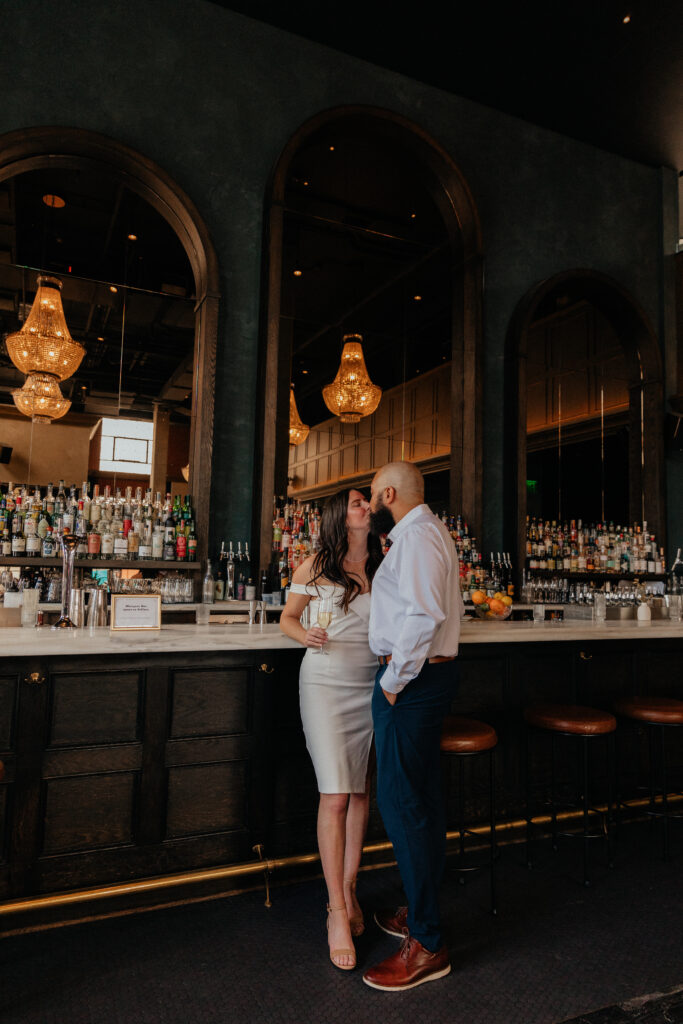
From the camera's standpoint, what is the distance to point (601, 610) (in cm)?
442

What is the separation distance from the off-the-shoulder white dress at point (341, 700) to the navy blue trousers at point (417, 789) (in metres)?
0.19

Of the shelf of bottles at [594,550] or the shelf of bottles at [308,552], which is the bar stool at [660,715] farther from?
the shelf of bottles at [594,550]

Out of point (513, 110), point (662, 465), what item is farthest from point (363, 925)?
point (513, 110)

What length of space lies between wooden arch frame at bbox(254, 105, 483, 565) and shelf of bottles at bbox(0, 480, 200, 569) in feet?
3.15

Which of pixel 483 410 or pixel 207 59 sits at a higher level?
pixel 207 59

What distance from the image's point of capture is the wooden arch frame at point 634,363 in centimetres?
651

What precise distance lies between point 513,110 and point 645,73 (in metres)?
1.20

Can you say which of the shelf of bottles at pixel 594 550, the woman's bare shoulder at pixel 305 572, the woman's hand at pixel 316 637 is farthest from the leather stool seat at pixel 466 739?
the shelf of bottles at pixel 594 550

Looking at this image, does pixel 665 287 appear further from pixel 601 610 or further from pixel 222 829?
pixel 222 829

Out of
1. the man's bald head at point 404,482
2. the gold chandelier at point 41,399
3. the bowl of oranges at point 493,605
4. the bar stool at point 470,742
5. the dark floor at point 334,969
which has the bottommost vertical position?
the dark floor at point 334,969

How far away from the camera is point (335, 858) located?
2480 millimetres

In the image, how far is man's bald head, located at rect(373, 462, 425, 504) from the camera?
252 centimetres

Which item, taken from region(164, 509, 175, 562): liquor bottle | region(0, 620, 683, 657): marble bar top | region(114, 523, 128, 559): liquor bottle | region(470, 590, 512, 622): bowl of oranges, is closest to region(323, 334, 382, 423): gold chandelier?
region(164, 509, 175, 562): liquor bottle

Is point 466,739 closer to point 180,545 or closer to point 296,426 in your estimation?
point 180,545
